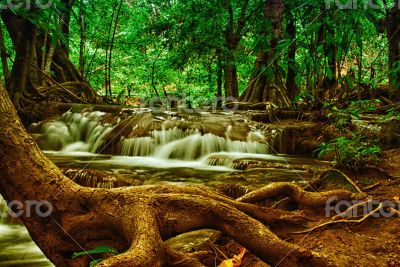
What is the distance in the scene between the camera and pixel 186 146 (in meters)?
7.77

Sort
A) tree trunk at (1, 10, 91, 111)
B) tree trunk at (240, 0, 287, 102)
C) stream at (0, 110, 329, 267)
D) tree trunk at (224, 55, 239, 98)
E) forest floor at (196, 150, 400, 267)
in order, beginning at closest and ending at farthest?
forest floor at (196, 150, 400, 267), stream at (0, 110, 329, 267), tree trunk at (240, 0, 287, 102), tree trunk at (1, 10, 91, 111), tree trunk at (224, 55, 239, 98)

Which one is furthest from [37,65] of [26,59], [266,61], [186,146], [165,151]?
[266,61]

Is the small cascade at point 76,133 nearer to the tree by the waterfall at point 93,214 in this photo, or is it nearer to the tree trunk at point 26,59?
the tree trunk at point 26,59

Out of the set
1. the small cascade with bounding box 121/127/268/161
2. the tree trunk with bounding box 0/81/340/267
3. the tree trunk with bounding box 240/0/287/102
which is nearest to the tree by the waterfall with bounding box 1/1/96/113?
the small cascade with bounding box 121/127/268/161

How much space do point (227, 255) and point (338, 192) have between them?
1.25m

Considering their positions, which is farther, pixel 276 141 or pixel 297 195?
pixel 276 141

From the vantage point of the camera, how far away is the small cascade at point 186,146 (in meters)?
7.64

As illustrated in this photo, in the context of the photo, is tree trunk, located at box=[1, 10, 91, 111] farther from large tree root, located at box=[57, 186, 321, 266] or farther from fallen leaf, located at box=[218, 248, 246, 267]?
fallen leaf, located at box=[218, 248, 246, 267]

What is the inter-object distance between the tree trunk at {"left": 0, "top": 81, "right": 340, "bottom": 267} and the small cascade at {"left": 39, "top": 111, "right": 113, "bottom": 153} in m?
6.24

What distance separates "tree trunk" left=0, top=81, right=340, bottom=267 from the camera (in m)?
2.17

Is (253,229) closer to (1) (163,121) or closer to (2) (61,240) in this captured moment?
(2) (61,240)

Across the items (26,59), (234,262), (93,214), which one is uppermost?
(26,59)

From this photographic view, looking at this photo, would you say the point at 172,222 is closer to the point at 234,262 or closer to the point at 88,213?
the point at 88,213

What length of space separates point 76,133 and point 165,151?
8.75 feet
